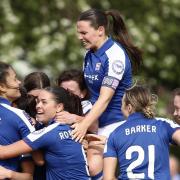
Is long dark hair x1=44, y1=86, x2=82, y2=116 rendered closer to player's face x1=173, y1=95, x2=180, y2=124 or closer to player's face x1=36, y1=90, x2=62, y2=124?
player's face x1=36, y1=90, x2=62, y2=124

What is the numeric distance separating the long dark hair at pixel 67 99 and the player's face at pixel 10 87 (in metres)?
0.28

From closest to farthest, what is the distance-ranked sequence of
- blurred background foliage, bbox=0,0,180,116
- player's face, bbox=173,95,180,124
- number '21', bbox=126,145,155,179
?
1. number '21', bbox=126,145,155,179
2. player's face, bbox=173,95,180,124
3. blurred background foliage, bbox=0,0,180,116

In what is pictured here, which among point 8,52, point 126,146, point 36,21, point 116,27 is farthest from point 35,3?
point 126,146

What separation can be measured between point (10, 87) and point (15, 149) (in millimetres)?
607

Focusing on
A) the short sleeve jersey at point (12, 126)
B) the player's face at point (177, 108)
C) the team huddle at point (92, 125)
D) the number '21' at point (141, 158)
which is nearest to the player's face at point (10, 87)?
the team huddle at point (92, 125)

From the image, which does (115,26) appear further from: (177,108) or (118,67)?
(177,108)

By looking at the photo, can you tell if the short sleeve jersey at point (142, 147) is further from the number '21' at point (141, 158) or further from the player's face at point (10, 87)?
the player's face at point (10, 87)

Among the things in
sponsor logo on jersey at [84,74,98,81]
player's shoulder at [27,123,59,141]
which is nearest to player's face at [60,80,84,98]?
sponsor logo on jersey at [84,74,98,81]

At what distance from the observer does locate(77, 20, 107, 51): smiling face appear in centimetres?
882

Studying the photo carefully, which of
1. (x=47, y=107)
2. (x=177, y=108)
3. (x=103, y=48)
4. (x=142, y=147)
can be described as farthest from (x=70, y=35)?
(x=142, y=147)

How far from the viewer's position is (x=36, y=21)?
20500 millimetres

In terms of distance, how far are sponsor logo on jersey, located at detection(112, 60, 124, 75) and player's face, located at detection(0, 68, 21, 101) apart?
90 cm

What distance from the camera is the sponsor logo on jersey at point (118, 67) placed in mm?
8773

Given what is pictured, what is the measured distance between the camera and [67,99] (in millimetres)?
8422
